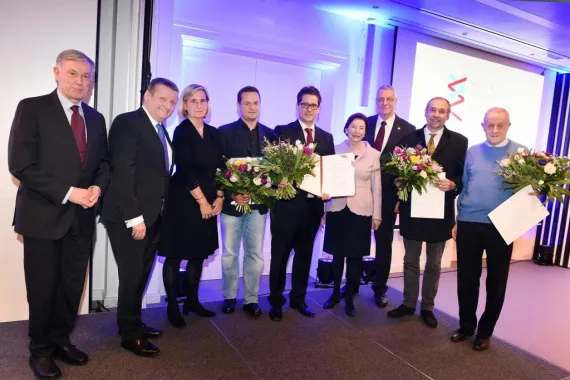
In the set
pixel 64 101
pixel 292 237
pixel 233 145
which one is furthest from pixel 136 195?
pixel 292 237

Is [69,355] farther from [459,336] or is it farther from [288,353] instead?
[459,336]

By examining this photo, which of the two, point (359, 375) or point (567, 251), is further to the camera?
point (567, 251)

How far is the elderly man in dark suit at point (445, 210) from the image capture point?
3547 millimetres

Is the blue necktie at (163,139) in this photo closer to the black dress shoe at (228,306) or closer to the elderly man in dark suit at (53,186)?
the elderly man in dark suit at (53,186)

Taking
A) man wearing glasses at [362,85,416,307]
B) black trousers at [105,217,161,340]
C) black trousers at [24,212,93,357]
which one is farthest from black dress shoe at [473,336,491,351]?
black trousers at [24,212,93,357]

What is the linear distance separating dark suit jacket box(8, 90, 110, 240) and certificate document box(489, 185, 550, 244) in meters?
2.77

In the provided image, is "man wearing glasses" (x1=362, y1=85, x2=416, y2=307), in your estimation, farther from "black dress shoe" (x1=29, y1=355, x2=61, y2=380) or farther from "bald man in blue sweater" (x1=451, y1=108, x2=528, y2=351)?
"black dress shoe" (x1=29, y1=355, x2=61, y2=380)

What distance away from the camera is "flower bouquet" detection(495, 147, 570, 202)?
3008mm

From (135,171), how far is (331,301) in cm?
215

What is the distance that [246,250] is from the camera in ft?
11.9

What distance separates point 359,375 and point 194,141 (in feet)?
6.42

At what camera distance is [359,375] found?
2.83 m

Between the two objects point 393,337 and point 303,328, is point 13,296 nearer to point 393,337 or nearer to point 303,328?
point 303,328

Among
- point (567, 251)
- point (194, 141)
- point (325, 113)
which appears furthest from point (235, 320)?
point (567, 251)
